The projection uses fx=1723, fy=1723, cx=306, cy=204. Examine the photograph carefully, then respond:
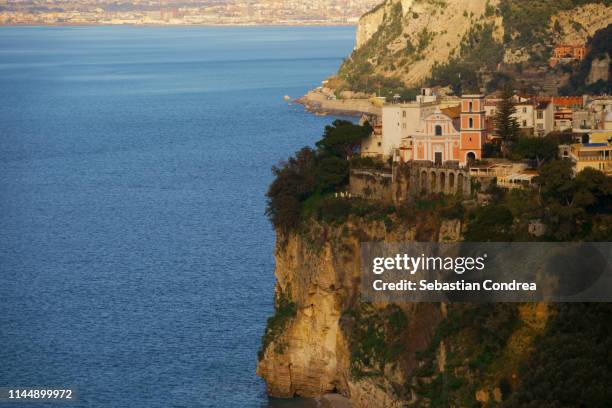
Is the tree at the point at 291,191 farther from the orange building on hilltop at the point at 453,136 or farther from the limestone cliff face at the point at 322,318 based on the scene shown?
the orange building on hilltop at the point at 453,136

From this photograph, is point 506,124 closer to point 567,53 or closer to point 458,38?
point 567,53

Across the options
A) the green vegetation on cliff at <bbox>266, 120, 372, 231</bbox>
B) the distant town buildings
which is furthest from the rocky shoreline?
the green vegetation on cliff at <bbox>266, 120, 372, 231</bbox>

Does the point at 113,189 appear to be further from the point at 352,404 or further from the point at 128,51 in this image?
the point at 128,51

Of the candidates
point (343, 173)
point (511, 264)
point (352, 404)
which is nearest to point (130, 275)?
point (343, 173)

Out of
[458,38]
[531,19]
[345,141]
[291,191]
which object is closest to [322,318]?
[291,191]

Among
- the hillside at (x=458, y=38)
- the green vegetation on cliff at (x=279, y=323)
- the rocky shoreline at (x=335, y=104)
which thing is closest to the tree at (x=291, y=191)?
the green vegetation on cliff at (x=279, y=323)

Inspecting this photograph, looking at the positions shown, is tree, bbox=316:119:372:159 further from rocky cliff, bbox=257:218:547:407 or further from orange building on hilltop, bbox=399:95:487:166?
rocky cliff, bbox=257:218:547:407
